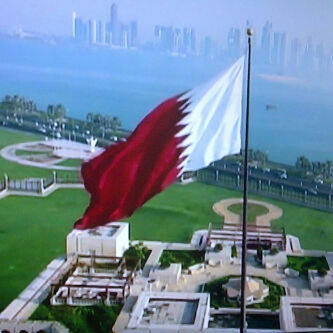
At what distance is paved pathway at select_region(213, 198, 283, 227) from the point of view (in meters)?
15.4

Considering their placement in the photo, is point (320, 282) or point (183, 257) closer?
point (320, 282)

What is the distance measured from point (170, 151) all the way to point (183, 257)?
6079mm

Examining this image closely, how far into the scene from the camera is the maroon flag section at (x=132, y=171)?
19.3 feet

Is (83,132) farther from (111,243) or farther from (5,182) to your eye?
(111,243)

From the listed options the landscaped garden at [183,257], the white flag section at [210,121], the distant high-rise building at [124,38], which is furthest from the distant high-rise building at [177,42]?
the white flag section at [210,121]

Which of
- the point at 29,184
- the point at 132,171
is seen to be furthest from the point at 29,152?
the point at 132,171

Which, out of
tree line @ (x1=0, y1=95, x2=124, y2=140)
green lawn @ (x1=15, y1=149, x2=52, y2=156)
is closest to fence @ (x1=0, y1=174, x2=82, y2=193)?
green lawn @ (x1=15, y1=149, x2=52, y2=156)

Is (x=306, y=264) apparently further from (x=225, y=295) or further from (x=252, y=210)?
(x=252, y=210)

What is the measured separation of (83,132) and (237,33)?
7015mm

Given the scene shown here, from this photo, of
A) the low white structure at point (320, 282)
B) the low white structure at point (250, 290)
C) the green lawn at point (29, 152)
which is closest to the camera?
the low white structure at point (250, 290)

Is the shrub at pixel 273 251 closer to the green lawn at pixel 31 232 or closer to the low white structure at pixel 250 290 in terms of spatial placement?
the low white structure at pixel 250 290

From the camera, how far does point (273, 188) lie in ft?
63.1

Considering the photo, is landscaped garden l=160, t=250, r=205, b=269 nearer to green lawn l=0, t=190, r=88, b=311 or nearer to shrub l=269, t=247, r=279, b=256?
shrub l=269, t=247, r=279, b=256

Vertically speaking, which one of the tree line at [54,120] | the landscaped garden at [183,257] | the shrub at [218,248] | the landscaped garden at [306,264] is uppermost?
the tree line at [54,120]
